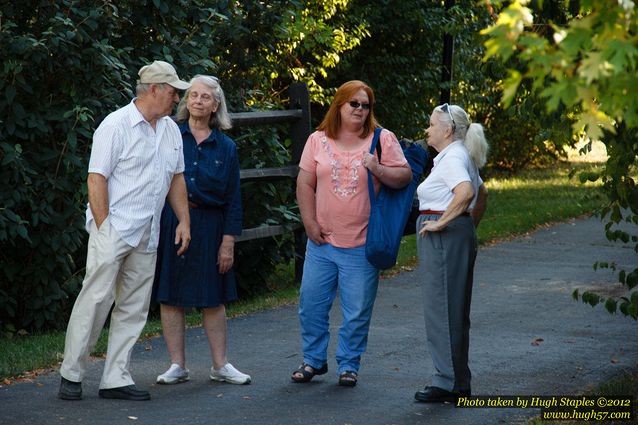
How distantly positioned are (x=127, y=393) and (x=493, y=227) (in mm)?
10126

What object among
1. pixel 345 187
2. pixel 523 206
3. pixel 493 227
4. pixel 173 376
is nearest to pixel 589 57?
pixel 345 187

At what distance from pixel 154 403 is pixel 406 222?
1914 mm

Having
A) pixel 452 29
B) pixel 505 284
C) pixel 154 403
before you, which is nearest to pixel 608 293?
pixel 505 284

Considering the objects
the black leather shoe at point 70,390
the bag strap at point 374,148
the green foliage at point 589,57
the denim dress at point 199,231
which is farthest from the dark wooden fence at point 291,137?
the green foliage at point 589,57

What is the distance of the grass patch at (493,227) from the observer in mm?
7922

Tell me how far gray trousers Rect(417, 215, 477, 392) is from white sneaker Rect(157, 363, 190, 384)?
1600mm

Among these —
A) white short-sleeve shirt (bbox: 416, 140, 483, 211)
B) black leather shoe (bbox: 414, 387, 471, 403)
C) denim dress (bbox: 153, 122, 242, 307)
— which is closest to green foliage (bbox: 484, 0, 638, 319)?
white short-sleeve shirt (bbox: 416, 140, 483, 211)

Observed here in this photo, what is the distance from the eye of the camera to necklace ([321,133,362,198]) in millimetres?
7293

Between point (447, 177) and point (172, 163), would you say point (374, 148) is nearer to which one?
point (447, 177)

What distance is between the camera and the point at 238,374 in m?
7.32

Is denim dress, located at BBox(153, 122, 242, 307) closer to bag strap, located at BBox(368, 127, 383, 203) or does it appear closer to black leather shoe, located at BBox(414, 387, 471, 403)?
bag strap, located at BBox(368, 127, 383, 203)

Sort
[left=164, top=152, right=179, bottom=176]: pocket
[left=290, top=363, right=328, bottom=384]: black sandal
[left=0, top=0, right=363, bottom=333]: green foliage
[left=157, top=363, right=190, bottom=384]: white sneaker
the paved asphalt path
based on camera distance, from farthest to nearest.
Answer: [left=0, top=0, right=363, bottom=333]: green foliage, [left=290, top=363, right=328, bottom=384]: black sandal, [left=157, top=363, right=190, bottom=384]: white sneaker, [left=164, top=152, right=179, bottom=176]: pocket, the paved asphalt path

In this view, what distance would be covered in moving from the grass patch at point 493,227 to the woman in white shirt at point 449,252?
127 centimetres

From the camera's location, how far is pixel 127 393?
6.82 m
